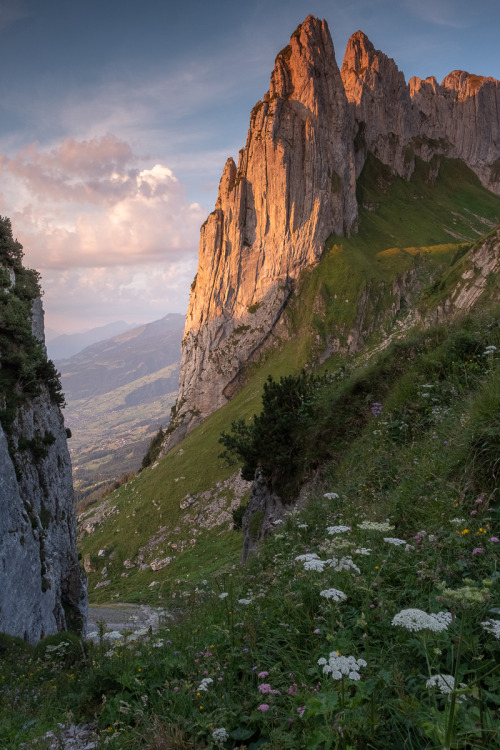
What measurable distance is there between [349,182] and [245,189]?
28.1 meters

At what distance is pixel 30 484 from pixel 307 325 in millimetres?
78507

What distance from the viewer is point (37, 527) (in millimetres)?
20547

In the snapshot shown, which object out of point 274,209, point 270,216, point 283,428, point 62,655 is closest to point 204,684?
point 62,655

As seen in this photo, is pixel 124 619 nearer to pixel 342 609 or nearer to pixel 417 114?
pixel 342 609

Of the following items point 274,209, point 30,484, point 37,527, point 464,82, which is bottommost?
point 37,527

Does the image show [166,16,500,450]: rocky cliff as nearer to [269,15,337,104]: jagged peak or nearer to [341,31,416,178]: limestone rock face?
[269,15,337,104]: jagged peak

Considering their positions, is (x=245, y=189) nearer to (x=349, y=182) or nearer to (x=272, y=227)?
(x=272, y=227)

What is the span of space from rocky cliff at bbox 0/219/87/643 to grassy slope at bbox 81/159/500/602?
1303 centimetres

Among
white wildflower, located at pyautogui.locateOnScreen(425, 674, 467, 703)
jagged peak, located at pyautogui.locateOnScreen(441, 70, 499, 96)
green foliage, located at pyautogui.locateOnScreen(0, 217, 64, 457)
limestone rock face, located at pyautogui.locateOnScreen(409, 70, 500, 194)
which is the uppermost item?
jagged peak, located at pyautogui.locateOnScreen(441, 70, 499, 96)

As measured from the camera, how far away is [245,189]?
344 feet

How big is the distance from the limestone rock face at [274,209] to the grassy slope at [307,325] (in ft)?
21.6

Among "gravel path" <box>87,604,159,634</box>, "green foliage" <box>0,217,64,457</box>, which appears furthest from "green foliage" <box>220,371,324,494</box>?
"green foliage" <box>0,217,64,457</box>

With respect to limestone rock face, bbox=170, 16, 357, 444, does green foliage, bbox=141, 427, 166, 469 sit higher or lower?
lower

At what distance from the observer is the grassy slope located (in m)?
55.8
